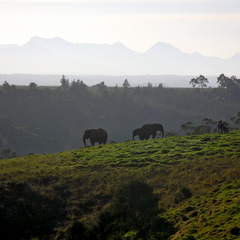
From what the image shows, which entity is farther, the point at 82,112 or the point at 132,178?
the point at 82,112

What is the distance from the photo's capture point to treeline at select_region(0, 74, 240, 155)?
137750 millimetres

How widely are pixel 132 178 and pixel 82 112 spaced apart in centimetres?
15257

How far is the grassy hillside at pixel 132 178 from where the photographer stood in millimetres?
15375

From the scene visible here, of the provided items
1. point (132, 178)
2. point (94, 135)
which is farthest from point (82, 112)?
point (132, 178)

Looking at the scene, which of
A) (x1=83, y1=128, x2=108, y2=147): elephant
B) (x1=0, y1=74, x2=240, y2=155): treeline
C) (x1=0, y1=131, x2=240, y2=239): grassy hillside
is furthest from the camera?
(x1=0, y1=74, x2=240, y2=155): treeline

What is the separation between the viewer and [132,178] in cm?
2139

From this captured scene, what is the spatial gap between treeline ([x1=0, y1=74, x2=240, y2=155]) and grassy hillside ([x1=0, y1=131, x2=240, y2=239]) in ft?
348

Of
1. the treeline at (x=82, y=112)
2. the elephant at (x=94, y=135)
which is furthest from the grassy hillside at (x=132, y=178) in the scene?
the treeline at (x=82, y=112)

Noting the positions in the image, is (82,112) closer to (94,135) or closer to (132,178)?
(94,135)

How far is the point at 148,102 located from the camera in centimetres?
A: 19438

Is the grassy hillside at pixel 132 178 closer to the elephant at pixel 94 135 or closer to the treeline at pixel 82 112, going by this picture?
the elephant at pixel 94 135

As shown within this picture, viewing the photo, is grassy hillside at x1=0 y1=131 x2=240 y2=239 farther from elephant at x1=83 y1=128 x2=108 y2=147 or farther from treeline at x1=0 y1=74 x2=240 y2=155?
treeline at x1=0 y1=74 x2=240 y2=155

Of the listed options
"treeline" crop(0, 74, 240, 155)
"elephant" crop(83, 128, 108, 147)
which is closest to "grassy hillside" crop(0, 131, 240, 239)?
"elephant" crop(83, 128, 108, 147)

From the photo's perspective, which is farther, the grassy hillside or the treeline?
the treeline
